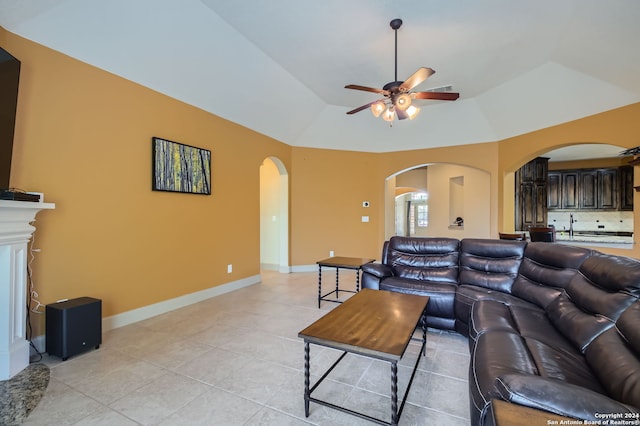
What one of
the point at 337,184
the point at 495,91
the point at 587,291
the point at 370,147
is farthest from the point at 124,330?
the point at 495,91

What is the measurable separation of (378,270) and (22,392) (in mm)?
3168

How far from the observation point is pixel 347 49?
3676 mm

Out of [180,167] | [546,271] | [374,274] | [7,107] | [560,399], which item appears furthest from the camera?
[180,167]

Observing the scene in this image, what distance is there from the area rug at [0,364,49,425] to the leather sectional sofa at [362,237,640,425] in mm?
2601

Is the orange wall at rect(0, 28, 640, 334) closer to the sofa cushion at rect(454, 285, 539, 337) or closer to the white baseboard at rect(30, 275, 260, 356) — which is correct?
the white baseboard at rect(30, 275, 260, 356)

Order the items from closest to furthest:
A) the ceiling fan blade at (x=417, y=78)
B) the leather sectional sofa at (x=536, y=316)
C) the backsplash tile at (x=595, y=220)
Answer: the leather sectional sofa at (x=536, y=316)
the ceiling fan blade at (x=417, y=78)
the backsplash tile at (x=595, y=220)

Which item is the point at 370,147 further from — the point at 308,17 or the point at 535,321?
the point at 535,321

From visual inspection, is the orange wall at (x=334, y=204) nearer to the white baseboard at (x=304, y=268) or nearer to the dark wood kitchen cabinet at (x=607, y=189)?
the white baseboard at (x=304, y=268)

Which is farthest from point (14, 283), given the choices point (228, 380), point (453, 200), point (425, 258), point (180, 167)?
point (453, 200)

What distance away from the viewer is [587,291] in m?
1.92

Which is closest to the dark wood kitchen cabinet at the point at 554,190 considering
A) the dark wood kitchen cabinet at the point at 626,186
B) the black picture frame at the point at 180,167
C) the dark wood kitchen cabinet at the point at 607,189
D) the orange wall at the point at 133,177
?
the dark wood kitchen cabinet at the point at 607,189

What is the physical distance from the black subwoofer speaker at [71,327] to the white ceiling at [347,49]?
235 cm

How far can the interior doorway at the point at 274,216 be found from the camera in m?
6.07

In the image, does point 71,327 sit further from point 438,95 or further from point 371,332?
point 438,95
